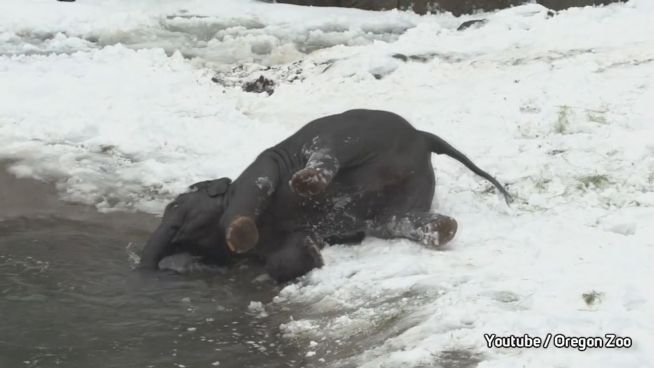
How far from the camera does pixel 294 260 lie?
5105 millimetres

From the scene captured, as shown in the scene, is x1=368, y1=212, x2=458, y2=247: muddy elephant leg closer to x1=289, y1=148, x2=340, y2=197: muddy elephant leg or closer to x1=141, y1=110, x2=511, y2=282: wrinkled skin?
x1=141, y1=110, x2=511, y2=282: wrinkled skin

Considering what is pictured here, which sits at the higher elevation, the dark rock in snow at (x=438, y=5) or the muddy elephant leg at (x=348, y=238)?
the dark rock in snow at (x=438, y=5)

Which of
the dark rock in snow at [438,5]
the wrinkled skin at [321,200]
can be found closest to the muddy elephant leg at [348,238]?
the wrinkled skin at [321,200]

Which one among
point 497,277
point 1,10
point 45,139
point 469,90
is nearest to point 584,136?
point 469,90

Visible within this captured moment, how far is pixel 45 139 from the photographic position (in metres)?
8.16

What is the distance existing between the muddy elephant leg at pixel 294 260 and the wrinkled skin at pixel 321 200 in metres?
0.12

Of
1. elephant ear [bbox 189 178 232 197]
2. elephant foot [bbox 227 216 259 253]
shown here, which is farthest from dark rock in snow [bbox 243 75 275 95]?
elephant foot [bbox 227 216 259 253]

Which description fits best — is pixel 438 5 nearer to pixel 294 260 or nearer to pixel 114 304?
pixel 294 260

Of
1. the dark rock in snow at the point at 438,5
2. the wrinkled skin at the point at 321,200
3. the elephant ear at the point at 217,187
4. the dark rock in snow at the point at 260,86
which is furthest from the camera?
the dark rock in snow at the point at 438,5

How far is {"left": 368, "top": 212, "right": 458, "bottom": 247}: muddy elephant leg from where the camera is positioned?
16.5 feet

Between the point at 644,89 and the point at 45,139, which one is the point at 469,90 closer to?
the point at 644,89

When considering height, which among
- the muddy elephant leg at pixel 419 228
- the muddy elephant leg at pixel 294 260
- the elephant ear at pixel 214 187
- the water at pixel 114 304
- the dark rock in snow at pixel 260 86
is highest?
the dark rock in snow at pixel 260 86

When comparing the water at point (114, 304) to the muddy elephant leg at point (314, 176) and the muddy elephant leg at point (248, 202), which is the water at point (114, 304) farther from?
the muddy elephant leg at point (314, 176)

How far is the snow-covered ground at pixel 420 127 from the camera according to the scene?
12.6ft
